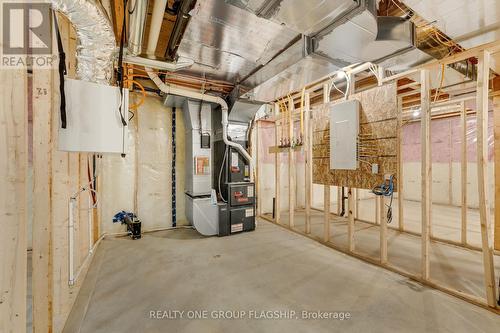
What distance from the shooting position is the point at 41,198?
1.43 m

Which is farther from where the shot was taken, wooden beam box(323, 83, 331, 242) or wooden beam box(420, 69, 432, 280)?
wooden beam box(323, 83, 331, 242)

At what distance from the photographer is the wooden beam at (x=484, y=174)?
1896mm

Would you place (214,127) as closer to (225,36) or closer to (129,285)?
(225,36)

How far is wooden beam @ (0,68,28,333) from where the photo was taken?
1127 mm

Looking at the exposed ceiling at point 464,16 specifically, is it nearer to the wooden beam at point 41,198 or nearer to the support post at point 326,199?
the support post at point 326,199

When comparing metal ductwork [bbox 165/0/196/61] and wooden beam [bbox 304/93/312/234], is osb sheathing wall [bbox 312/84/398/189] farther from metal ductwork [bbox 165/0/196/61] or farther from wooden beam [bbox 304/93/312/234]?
metal ductwork [bbox 165/0/196/61]

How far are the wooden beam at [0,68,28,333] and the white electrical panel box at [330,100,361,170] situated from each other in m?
2.90

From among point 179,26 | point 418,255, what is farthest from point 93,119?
point 418,255

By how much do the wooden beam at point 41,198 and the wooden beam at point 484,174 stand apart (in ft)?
10.8

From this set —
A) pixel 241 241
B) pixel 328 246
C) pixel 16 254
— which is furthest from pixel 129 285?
pixel 328 246

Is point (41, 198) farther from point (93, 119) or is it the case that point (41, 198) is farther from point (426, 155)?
point (426, 155)

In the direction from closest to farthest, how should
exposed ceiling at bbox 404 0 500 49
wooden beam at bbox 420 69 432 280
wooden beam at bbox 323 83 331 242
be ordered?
1. exposed ceiling at bbox 404 0 500 49
2. wooden beam at bbox 420 69 432 280
3. wooden beam at bbox 323 83 331 242

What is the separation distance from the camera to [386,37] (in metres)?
1.98

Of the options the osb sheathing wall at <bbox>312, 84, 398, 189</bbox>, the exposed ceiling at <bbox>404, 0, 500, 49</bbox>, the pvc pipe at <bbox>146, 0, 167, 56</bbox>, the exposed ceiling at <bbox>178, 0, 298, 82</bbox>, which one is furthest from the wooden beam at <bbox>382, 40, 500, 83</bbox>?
the pvc pipe at <bbox>146, 0, 167, 56</bbox>
